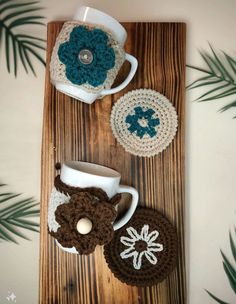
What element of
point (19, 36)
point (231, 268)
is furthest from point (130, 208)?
point (19, 36)

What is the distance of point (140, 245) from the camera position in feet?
1.89

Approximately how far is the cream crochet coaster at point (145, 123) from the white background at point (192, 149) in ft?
0.15

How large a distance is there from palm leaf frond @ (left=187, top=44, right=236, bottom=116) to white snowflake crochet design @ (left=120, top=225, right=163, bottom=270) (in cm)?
26

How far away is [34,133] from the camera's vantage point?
0.62 meters

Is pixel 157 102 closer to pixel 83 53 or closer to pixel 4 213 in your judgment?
pixel 83 53

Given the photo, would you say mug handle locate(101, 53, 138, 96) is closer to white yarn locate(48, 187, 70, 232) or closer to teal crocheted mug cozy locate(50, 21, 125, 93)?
teal crocheted mug cozy locate(50, 21, 125, 93)

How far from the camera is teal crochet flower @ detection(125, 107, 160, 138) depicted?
578mm

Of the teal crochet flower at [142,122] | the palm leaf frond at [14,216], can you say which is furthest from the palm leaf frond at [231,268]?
the palm leaf frond at [14,216]

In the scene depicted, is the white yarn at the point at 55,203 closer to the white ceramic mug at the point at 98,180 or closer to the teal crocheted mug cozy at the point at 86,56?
the white ceramic mug at the point at 98,180

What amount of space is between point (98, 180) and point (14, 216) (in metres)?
0.23

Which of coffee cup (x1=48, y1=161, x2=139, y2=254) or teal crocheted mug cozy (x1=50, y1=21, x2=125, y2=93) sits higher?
teal crocheted mug cozy (x1=50, y1=21, x2=125, y2=93)

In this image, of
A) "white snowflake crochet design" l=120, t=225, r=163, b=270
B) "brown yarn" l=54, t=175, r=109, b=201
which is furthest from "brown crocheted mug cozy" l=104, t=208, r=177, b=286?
"brown yarn" l=54, t=175, r=109, b=201

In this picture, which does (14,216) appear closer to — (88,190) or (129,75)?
(88,190)

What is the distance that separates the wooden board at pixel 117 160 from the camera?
0.58 metres
